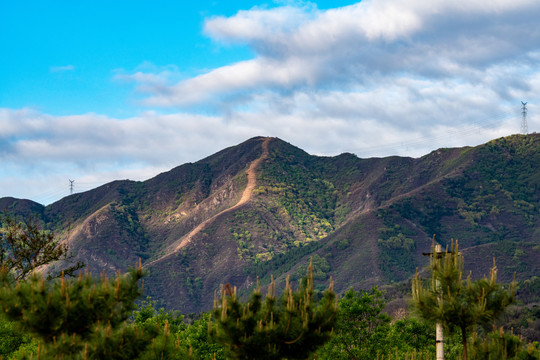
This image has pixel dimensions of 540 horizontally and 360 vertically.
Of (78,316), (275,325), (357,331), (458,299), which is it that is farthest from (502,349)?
(357,331)

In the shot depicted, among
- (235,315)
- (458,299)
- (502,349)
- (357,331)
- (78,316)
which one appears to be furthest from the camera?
(357,331)

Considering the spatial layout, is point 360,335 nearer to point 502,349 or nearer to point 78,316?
point 502,349

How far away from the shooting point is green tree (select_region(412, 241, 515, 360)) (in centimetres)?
2198

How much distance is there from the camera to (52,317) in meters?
19.4

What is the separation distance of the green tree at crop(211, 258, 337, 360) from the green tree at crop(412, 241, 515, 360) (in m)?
3.18

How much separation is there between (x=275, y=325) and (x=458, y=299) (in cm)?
600

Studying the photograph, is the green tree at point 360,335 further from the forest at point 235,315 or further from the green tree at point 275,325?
the green tree at point 275,325

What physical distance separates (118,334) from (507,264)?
586ft

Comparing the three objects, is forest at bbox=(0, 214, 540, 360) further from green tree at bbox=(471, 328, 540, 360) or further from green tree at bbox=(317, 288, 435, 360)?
green tree at bbox=(317, 288, 435, 360)

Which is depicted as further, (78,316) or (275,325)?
(275,325)

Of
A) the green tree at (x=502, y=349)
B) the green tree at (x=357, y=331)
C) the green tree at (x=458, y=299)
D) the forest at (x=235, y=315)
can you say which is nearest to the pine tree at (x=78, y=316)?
the forest at (x=235, y=315)

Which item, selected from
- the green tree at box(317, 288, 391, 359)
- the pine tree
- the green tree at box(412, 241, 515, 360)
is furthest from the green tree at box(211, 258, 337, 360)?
the green tree at box(317, 288, 391, 359)

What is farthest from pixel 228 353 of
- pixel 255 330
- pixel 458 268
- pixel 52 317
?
pixel 458 268

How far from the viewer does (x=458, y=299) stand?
22266mm
